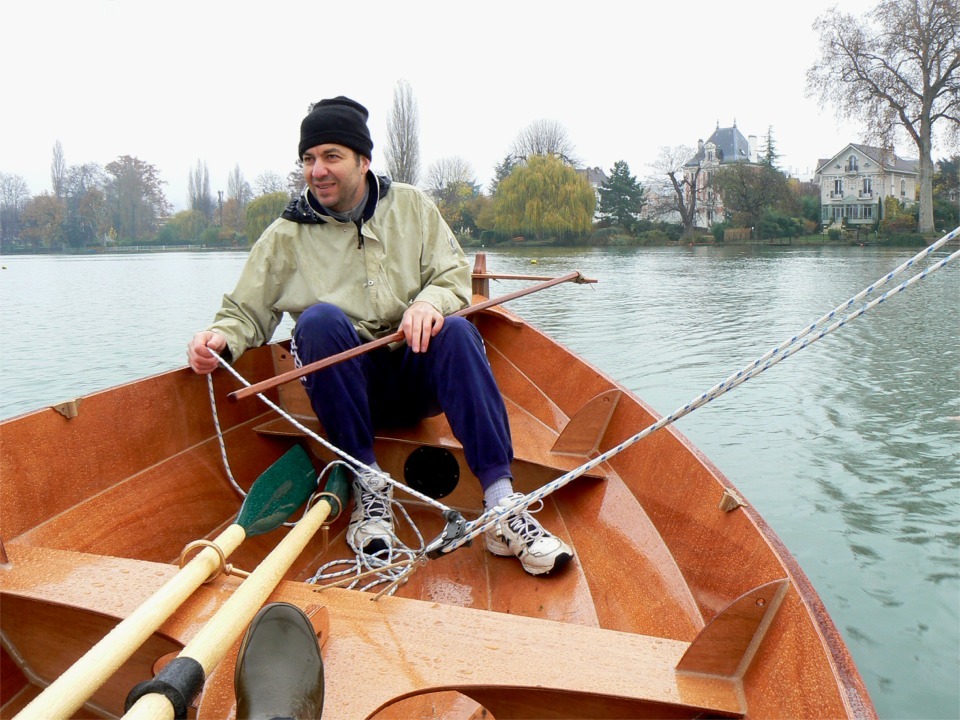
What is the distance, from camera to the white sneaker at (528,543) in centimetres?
185

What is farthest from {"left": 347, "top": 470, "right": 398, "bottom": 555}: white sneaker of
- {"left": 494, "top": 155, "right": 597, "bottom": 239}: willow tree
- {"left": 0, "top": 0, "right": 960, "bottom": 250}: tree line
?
{"left": 494, "top": 155, "right": 597, "bottom": 239}: willow tree

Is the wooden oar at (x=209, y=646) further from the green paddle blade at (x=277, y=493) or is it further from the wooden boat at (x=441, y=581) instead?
the green paddle blade at (x=277, y=493)

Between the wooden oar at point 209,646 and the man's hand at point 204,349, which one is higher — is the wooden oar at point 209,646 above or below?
below

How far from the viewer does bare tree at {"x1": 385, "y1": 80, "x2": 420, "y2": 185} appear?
44.3 metres

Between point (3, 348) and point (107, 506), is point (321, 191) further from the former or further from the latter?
point (3, 348)

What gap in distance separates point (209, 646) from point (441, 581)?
99 centimetres

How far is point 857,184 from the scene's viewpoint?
4544 centimetres

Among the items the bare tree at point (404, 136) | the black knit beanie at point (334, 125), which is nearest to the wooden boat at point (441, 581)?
the black knit beanie at point (334, 125)

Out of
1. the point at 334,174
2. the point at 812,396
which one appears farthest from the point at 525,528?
the point at 812,396

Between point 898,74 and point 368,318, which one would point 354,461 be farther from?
point 898,74

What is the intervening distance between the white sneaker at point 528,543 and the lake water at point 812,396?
3.55ft

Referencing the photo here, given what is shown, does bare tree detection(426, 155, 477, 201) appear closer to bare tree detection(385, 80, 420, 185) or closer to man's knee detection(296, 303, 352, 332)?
bare tree detection(385, 80, 420, 185)

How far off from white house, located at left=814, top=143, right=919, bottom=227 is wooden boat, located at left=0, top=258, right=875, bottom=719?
47.0 m

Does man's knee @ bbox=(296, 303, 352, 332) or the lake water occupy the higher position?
man's knee @ bbox=(296, 303, 352, 332)
